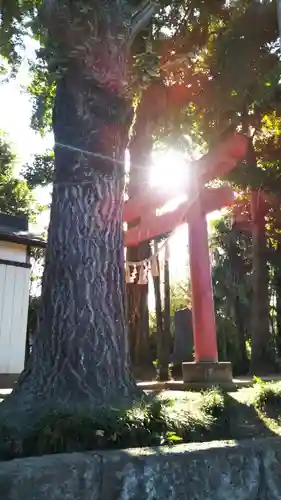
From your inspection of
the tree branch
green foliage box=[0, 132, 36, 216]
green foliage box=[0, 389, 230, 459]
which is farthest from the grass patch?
green foliage box=[0, 132, 36, 216]

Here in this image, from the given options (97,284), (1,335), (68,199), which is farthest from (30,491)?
(1,335)

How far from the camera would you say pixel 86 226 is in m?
4.07

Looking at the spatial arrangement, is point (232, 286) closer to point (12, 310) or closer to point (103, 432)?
point (12, 310)

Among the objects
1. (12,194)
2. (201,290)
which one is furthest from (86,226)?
(12,194)

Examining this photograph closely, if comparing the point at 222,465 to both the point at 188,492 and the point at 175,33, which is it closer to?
the point at 188,492

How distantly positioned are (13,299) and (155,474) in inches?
270

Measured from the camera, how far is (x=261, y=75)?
8.48 meters

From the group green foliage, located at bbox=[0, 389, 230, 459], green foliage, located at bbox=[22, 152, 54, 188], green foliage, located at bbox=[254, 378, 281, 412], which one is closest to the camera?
green foliage, located at bbox=[0, 389, 230, 459]

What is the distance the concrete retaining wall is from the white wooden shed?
21.0 ft

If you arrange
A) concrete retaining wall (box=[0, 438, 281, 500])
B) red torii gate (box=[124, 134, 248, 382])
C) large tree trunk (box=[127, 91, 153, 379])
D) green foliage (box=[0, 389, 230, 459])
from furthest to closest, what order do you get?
large tree trunk (box=[127, 91, 153, 379])
red torii gate (box=[124, 134, 248, 382])
green foliage (box=[0, 389, 230, 459])
concrete retaining wall (box=[0, 438, 281, 500])

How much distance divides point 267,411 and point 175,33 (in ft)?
21.1

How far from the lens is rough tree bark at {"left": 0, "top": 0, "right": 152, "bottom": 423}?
3662 millimetres

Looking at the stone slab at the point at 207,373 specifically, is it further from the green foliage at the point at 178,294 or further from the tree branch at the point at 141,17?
the green foliage at the point at 178,294

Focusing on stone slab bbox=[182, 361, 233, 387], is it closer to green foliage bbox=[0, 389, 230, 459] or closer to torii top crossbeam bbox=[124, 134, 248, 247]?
torii top crossbeam bbox=[124, 134, 248, 247]
